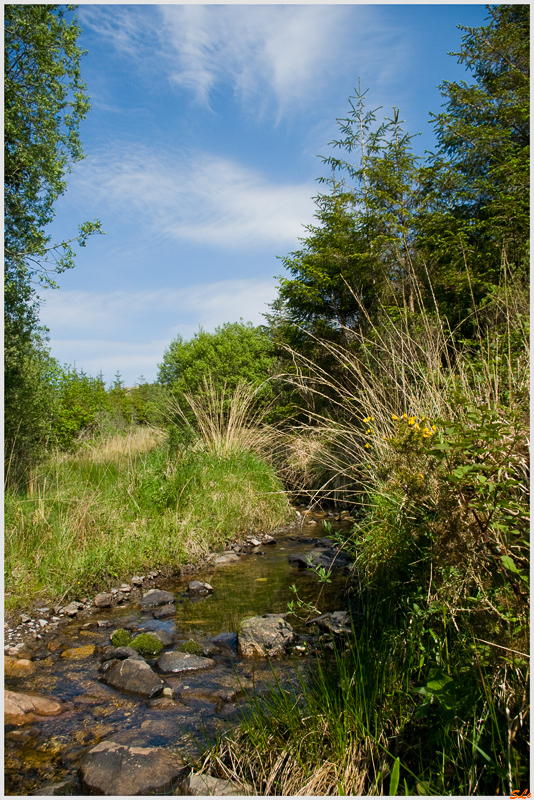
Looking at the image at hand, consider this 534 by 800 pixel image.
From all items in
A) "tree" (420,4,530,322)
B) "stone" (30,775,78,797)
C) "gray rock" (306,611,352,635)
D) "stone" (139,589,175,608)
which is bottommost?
"stone" (139,589,175,608)

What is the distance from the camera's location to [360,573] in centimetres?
377

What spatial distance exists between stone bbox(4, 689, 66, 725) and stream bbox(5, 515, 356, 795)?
0.04 m

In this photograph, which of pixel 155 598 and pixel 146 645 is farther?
pixel 155 598

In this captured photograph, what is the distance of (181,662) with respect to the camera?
124 inches

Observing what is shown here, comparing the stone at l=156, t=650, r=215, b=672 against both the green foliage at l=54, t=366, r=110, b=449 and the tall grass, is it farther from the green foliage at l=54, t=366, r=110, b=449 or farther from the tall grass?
the green foliage at l=54, t=366, r=110, b=449

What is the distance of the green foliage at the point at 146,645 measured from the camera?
3378 mm

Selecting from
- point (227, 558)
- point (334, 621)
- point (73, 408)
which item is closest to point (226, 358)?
point (73, 408)

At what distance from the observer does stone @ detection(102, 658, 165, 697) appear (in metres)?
2.83

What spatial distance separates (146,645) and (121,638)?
0.23m

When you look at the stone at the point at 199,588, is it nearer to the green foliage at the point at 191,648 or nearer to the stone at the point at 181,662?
the green foliage at the point at 191,648

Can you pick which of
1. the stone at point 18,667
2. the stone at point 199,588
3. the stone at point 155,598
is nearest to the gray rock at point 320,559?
the stone at point 199,588

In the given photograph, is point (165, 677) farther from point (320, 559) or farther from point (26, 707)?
point (320, 559)

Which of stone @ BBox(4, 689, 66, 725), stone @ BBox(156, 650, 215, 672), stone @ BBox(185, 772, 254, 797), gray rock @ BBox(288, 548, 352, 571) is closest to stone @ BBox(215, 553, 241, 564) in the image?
gray rock @ BBox(288, 548, 352, 571)

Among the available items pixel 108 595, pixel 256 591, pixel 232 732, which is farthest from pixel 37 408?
pixel 232 732
